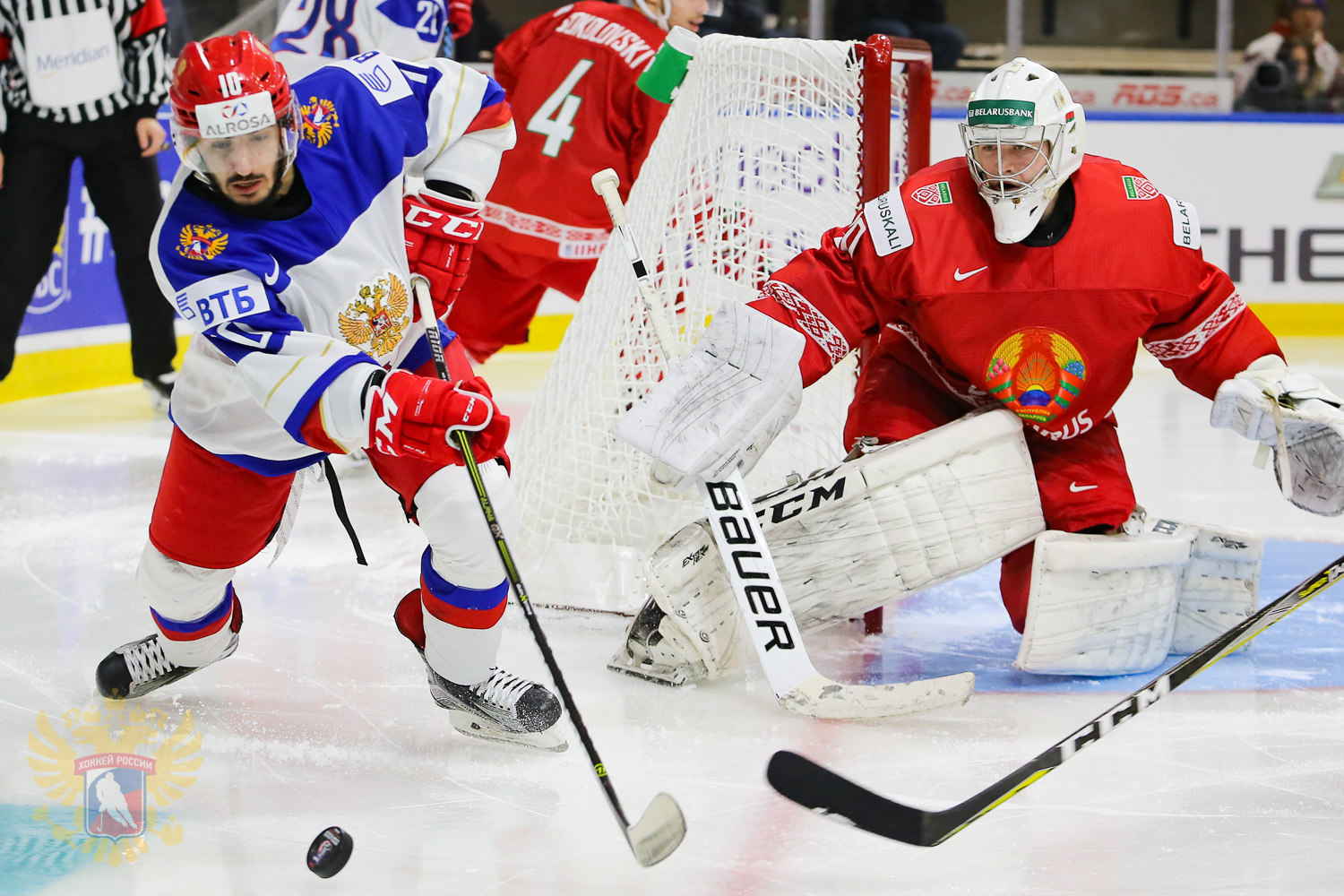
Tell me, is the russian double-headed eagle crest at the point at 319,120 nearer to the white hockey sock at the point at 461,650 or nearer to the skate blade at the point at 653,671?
the white hockey sock at the point at 461,650

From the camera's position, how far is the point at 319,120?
1.96 metres

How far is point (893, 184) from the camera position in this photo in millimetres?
3078

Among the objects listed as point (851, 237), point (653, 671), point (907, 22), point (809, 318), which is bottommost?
point (653, 671)

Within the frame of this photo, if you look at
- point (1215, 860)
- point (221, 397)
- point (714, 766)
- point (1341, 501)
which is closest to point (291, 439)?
point (221, 397)

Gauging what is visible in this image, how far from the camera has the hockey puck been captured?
5.32 feet

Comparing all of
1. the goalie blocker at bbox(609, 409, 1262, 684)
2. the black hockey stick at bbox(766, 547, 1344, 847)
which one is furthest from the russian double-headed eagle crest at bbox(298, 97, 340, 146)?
the black hockey stick at bbox(766, 547, 1344, 847)

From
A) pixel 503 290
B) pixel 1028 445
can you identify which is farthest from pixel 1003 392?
pixel 503 290

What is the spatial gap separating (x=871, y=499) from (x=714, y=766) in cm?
52

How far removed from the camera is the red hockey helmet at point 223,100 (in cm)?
176

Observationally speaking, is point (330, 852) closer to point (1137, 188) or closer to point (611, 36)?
point (1137, 188)

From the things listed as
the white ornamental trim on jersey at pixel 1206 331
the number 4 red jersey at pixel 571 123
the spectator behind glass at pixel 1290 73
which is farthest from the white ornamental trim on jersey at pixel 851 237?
the spectator behind glass at pixel 1290 73

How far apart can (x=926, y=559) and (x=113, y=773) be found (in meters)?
1.25

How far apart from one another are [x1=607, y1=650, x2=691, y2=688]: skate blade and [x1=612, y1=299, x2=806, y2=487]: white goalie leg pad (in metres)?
0.34

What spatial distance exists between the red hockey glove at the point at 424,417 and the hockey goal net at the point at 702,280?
0.94 m
